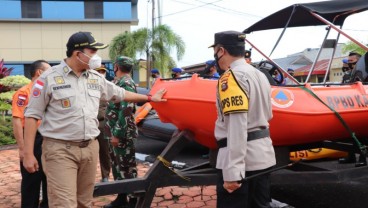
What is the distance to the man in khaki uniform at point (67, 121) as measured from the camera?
9.20ft

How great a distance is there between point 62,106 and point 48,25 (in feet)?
86.1

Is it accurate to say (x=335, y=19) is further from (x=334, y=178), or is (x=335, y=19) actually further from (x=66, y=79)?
(x=66, y=79)

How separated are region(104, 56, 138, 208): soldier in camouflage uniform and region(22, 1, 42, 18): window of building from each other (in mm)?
25313

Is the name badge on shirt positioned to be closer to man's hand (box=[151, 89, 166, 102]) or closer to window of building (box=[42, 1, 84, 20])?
man's hand (box=[151, 89, 166, 102])

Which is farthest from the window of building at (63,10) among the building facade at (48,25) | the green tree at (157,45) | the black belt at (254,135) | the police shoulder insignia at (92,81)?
the black belt at (254,135)

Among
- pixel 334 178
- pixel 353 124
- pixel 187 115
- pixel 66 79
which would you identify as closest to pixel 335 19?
pixel 353 124

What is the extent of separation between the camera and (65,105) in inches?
112

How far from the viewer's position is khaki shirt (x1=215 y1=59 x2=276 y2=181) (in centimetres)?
233

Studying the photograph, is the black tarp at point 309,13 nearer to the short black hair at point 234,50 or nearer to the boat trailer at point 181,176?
the boat trailer at point 181,176

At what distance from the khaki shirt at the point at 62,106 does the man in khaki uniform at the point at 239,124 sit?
0.98 metres

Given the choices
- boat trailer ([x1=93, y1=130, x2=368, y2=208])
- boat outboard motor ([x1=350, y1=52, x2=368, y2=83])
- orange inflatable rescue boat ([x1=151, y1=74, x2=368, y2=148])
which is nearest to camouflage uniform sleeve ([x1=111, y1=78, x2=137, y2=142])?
orange inflatable rescue boat ([x1=151, y1=74, x2=368, y2=148])

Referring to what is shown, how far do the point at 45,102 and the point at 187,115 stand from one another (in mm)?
1188

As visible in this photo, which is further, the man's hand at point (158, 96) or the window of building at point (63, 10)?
the window of building at point (63, 10)

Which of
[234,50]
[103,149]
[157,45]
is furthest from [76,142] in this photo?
[157,45]
